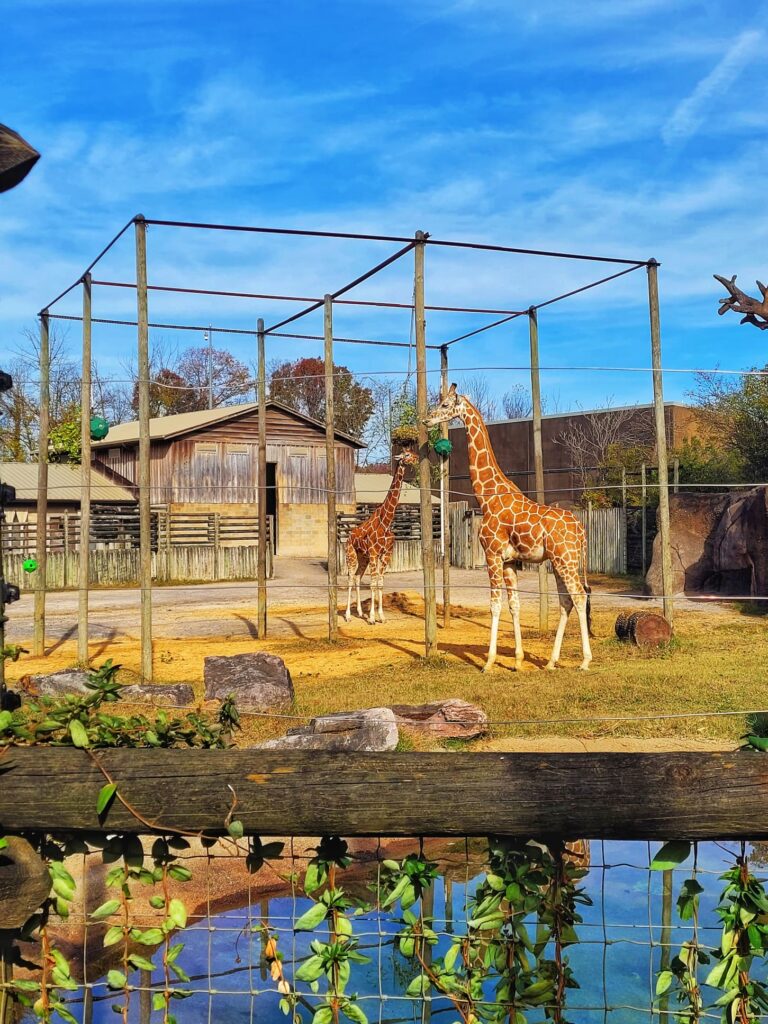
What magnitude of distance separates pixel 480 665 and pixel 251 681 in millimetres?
3706

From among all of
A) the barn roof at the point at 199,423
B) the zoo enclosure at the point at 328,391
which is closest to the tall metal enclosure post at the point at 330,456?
the zoo enclosure at the point at 328,391

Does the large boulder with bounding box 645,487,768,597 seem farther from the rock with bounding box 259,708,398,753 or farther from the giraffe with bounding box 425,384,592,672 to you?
the rock with bounding box 259,708,398,753

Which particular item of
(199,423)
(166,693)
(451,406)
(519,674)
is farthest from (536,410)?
(199,423)

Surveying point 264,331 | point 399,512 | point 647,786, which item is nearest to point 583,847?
point 647,786

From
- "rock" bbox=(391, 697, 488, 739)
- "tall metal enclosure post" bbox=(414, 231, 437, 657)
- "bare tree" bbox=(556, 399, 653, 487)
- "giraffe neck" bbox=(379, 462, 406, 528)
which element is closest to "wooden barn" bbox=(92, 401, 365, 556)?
"bare tree" bbox=(556, 399, 653, 487)

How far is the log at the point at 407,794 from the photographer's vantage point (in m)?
2.65

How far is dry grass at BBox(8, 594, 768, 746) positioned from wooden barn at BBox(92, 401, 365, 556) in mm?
16436

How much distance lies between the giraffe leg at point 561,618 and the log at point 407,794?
958cm

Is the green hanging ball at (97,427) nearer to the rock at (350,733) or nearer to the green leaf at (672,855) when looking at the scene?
the rock at (350,733)

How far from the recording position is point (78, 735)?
8.88 feet

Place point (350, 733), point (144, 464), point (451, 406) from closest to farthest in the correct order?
point (350, 733), point (144, 464), point (451, 406)

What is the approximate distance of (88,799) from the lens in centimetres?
269

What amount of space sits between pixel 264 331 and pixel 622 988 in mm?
12687

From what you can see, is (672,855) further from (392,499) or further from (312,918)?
(392,499)
